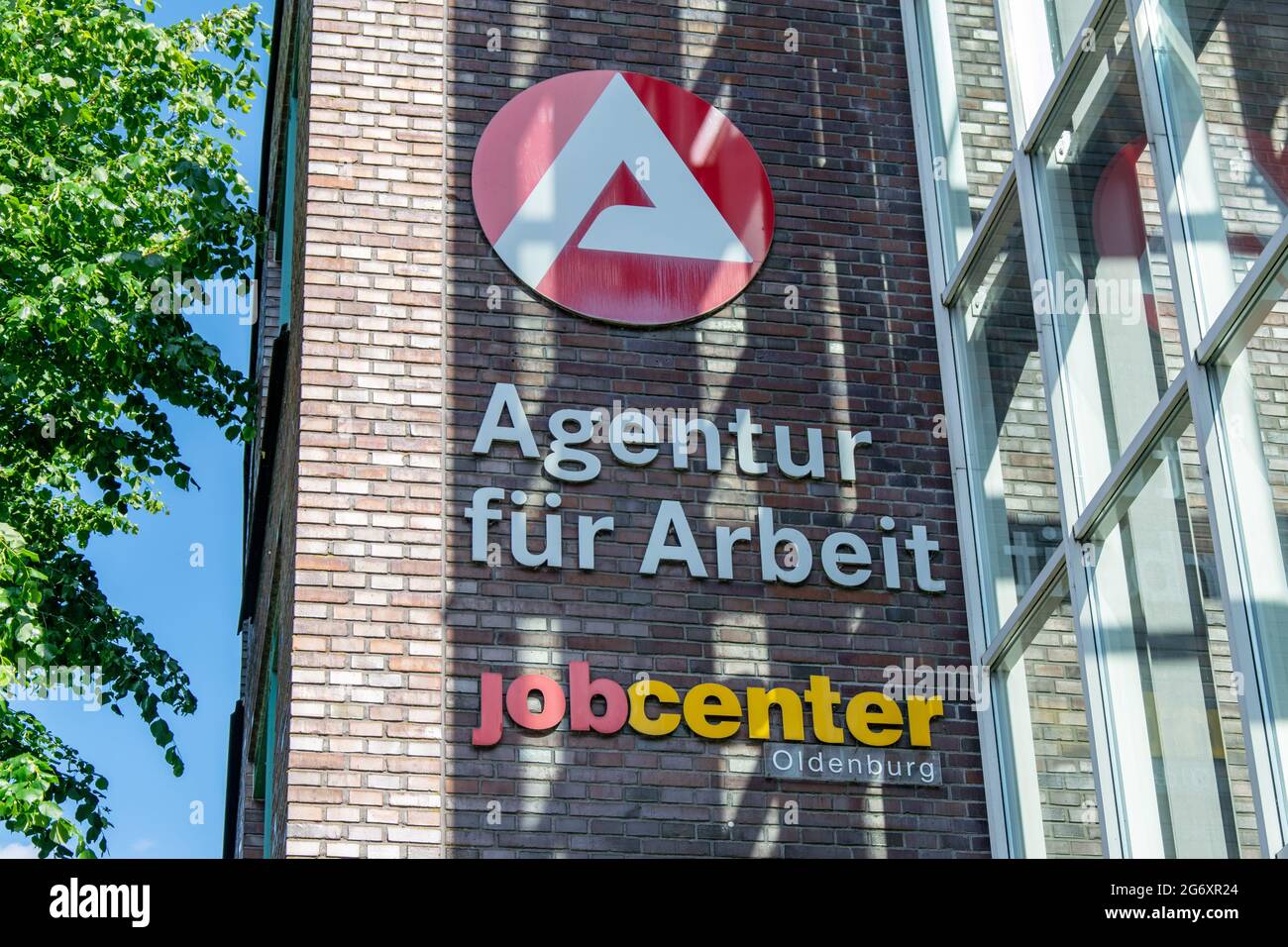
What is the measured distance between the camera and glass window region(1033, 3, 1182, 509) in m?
9.10

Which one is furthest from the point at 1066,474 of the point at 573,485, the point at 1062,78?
the point at 573,485

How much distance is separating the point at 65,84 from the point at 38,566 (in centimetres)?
376

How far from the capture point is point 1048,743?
988 centimetres

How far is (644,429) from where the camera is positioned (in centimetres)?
1098

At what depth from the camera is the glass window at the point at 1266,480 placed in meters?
7.70

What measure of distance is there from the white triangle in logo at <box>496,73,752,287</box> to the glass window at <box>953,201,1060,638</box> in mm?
1453

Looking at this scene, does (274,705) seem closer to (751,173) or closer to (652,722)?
(652,722)

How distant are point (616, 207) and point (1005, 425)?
8.59 ft

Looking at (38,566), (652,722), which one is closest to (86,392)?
(38,566)

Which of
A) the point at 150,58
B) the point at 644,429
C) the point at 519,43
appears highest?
the point at 150,58

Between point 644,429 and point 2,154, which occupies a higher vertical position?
point 2,154

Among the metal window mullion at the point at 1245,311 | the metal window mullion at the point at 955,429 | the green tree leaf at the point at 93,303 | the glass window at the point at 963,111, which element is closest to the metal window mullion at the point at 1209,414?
the metal window mullion at the point at 1245,311

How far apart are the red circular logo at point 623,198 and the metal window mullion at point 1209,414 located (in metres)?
3.02

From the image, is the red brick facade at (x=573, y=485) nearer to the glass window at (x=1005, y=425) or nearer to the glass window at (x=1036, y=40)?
the glass window at (x=1005, y=425)
